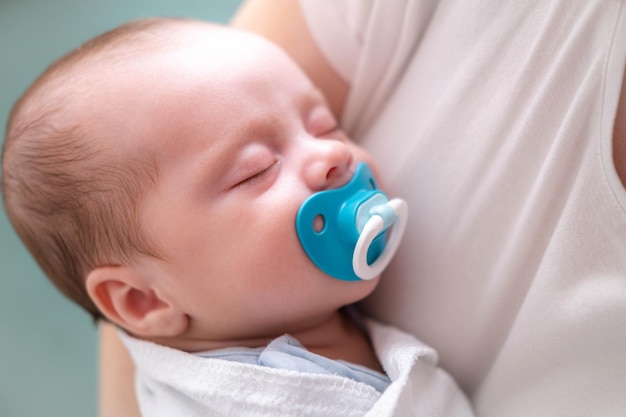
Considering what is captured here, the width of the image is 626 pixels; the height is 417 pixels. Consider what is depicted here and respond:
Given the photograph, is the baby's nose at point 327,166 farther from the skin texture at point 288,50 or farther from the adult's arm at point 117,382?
the adult's arm at point 117,382

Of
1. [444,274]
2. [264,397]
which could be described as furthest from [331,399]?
[444,274]

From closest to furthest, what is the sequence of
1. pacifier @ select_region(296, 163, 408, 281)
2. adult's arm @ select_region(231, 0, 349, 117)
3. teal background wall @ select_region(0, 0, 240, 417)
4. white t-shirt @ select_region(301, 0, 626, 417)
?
white t-shirt @ select_region(301, 0, 626, 417) → pacifier @ select_region(296, 163, 408, 281) → adult's arm @ select_region(231, 0, 349, 117) → teal background wall @ select_region(0, 0, 240, 417)

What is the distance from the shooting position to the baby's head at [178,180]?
2.28 ft

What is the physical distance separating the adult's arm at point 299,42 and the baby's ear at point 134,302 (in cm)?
39

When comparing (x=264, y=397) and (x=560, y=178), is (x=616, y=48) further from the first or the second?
(x=264, y=397)

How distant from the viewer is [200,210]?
27.3 inches

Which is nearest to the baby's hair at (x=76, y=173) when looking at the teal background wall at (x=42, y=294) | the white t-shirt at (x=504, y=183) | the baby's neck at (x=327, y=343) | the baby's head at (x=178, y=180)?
the baby's head at (x=178, y=180)

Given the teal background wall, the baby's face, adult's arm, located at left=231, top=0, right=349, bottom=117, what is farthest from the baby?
the teal background wall

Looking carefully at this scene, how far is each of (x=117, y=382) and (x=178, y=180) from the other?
1.37ft

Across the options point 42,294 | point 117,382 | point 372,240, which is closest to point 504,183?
point 372,240

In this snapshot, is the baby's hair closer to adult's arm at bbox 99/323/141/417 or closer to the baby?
the baby

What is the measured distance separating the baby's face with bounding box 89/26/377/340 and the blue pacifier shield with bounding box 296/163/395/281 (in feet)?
0.04

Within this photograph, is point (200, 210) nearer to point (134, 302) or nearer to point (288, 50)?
point (134, 302)

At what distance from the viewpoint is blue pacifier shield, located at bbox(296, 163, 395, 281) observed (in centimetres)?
69
